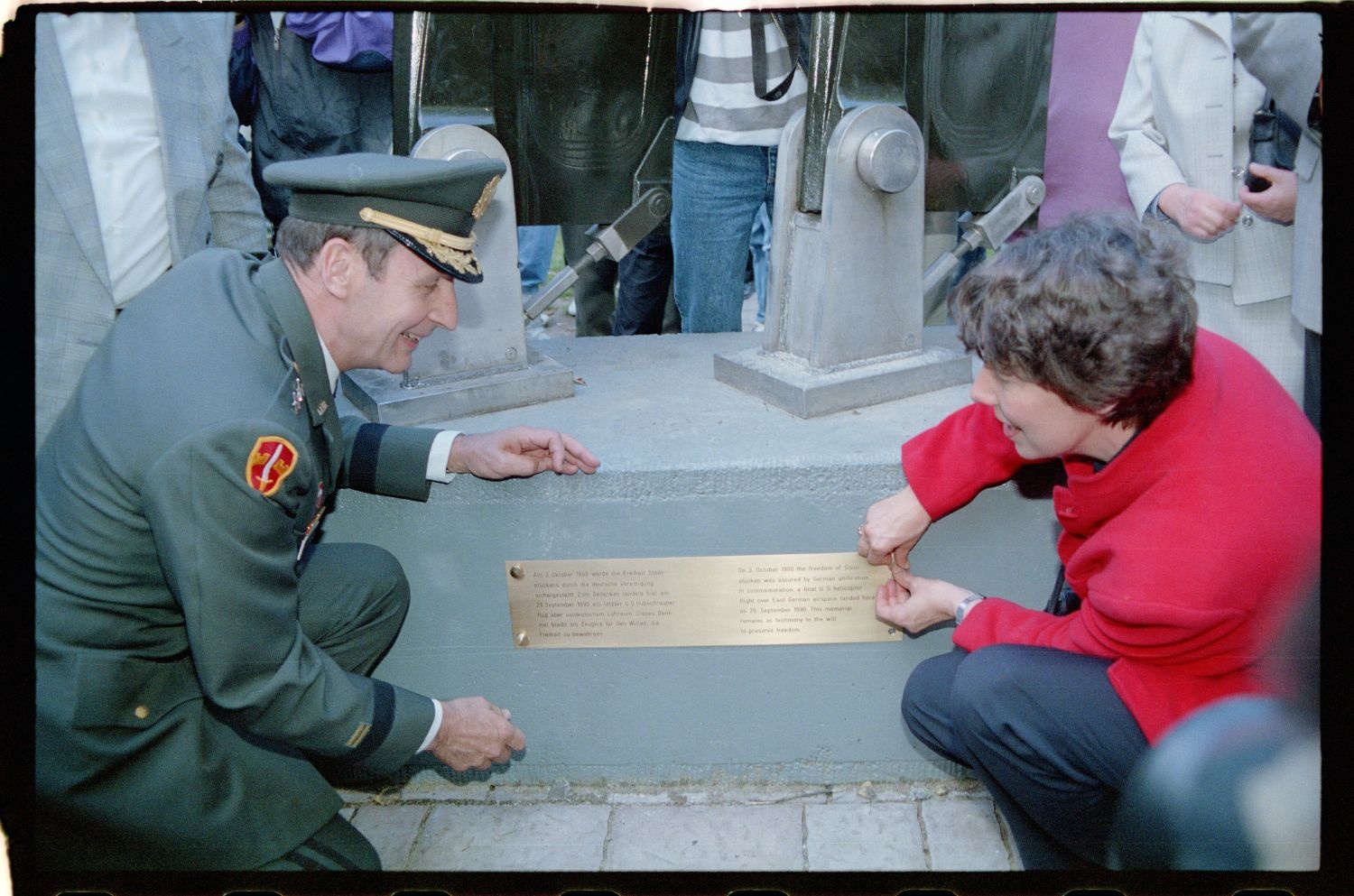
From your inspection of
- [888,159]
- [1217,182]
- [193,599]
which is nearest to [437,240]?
[193,599]

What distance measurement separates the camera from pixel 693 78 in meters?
2.33

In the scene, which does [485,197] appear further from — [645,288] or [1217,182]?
[645,288]

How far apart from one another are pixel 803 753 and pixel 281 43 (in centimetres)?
196

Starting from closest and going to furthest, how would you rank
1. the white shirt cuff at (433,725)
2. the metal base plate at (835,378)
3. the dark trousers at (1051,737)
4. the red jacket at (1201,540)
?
1. the red jacket at (1201,540)
2. the dark trousers at (1051,737)
3. the white shirt cuff at (433,725)
4. the metal base plate at (835,378)

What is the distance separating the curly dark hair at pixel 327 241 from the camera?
A: 5.73 ft

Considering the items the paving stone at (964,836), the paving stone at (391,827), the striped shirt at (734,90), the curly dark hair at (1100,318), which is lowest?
the paving stone at (391,827)

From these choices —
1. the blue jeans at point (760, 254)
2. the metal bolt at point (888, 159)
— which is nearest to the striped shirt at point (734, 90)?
the metal bolt at point (888, 159)

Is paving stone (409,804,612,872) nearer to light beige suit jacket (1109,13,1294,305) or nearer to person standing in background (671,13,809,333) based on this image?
person standing in background (671,13,809,333)

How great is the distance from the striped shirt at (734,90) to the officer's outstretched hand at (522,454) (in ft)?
2.75

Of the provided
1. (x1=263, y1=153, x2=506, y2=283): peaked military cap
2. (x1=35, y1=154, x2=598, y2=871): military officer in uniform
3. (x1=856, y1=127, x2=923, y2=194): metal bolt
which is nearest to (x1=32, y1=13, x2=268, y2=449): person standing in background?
(x1=35, y1=154, x2=598, y2=871): military officer in uniform

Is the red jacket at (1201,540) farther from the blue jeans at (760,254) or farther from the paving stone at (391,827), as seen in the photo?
the blue jeans at (760,254)

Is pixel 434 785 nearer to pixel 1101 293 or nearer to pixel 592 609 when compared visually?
pixel 592 609

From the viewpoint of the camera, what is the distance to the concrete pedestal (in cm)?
202

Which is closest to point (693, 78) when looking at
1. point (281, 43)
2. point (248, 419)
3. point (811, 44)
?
point (811, 44)
